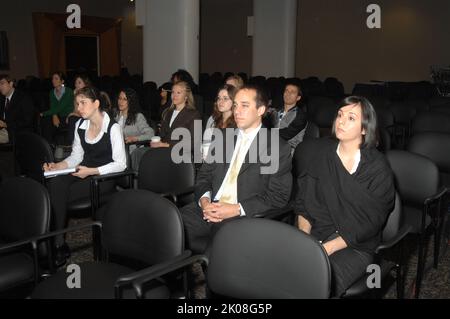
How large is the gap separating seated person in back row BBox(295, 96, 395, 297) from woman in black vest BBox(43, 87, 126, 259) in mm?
1625

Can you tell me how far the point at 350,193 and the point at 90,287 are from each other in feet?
4.15

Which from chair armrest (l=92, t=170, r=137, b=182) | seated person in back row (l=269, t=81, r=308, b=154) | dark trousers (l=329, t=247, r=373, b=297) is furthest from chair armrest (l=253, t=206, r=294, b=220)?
seated person in back row (l=269, t=81, r=308, b=154)

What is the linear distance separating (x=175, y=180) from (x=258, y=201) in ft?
2.48

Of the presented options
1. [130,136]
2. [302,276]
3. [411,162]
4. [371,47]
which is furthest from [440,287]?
[371,47]

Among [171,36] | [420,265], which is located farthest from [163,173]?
[171,36]

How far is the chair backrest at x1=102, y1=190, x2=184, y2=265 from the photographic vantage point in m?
2.08

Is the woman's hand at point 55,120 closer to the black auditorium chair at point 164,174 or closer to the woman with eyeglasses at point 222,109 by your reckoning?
the woman with eyeglasses at point 222,109

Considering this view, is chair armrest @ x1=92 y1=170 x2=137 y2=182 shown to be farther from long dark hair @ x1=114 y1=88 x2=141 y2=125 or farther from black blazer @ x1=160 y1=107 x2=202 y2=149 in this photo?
long dark hair @ x1=114 y1=88 x2=141 y2=125

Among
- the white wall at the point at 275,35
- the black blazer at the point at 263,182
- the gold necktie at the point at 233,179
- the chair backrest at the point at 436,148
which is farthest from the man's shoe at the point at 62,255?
the white wall at the point at 275,35

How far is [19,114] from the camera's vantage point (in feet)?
18.6

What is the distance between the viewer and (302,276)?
1.77m

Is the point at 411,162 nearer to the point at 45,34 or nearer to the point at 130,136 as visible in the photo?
the point at 130,136
